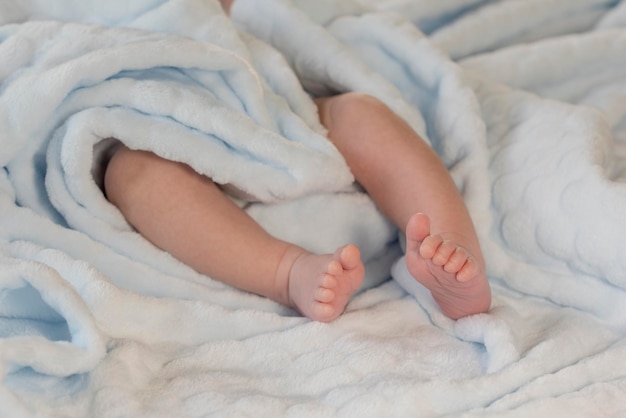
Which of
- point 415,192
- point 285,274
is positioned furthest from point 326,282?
point 415,192

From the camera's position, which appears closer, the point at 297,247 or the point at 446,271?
the point at 446,271

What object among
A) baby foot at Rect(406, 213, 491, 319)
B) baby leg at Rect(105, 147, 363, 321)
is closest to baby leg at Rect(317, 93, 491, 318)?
baby foot at Rect(406, 213, 491, 319)

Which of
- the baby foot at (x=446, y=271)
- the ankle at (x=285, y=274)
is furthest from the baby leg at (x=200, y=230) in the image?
the baby foot at (x=446, y=271)

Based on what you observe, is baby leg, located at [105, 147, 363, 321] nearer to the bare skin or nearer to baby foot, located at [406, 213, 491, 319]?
the bare skin

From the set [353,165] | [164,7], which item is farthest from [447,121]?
[164,7]

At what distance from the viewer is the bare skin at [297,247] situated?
99cm

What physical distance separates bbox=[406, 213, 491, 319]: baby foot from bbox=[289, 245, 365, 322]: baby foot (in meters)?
0.07

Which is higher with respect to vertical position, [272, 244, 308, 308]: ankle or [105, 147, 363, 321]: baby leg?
[105, 147, 363, 321]: baby leg

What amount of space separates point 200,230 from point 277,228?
0.13m

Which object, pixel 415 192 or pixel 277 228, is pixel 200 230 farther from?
pixel 415 192

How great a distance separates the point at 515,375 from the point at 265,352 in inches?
10.7

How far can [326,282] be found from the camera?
3.22 feet

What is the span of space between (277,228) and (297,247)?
76mm

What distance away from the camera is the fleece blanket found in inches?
34.9
